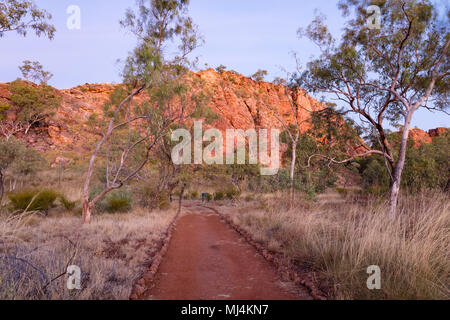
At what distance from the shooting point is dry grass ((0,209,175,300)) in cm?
326

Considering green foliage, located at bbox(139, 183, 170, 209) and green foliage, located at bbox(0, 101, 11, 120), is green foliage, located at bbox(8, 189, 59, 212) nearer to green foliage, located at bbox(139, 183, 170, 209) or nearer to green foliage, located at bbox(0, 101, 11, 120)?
green foliage, located at bbox(139, 183, 170, 209)

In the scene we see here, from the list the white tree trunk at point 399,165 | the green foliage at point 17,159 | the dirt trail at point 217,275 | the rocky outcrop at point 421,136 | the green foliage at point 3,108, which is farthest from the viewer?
the green foliage at point 3,108

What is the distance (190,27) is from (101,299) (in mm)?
9268

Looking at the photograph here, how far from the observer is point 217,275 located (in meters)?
4.76

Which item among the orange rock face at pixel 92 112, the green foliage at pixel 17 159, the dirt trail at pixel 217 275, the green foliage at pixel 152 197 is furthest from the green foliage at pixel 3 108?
the dirt trail at pixel 217 275

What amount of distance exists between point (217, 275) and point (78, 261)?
2468 millimetres

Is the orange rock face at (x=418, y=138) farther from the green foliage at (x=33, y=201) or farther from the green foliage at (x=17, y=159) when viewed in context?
the green foliage at (x=17, y=159)

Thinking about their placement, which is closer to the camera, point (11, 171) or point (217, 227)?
point (217, 227)

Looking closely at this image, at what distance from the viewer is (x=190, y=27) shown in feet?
31.2

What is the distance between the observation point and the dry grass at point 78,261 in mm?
3256

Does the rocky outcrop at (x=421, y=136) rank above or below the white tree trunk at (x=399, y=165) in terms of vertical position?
above

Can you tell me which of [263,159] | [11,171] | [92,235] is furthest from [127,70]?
A: [263,159]

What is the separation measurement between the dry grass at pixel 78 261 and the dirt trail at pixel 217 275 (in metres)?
0.58
